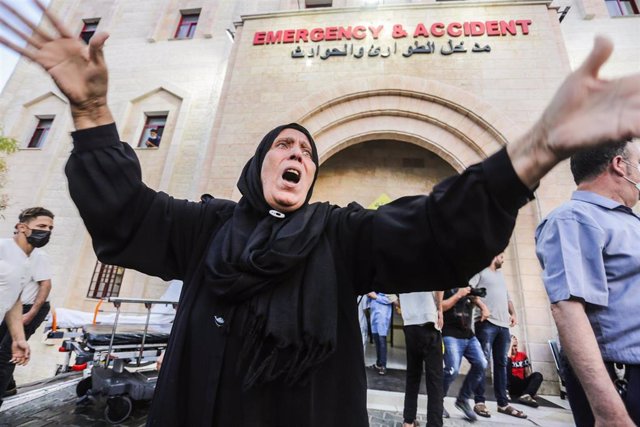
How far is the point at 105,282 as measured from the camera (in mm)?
8836

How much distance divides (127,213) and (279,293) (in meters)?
0.66

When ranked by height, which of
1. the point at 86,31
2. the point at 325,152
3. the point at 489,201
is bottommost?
the point at 489,201

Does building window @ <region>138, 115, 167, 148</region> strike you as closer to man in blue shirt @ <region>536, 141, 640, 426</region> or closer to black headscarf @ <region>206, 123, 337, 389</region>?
black headscarf @ <region>206, 123, 337, 389</region>

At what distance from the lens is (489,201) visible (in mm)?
818

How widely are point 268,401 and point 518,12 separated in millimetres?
9962

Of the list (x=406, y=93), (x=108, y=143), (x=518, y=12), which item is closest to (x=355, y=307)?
(x=108, y=143)

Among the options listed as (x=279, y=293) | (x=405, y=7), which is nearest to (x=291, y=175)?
→ (x=279, y=293)

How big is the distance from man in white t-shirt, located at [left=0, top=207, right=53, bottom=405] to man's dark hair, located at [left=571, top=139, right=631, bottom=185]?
15.2 feet

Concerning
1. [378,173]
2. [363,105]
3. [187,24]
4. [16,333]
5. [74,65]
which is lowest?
[16,333]

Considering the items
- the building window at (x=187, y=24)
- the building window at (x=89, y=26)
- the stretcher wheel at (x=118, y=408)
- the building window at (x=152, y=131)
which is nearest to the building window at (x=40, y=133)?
the building window at (x=152, y=131)

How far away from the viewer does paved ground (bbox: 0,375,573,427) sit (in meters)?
3.24

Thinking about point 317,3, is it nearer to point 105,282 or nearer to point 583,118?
point 105,282

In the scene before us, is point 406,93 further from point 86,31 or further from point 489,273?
point 86,31

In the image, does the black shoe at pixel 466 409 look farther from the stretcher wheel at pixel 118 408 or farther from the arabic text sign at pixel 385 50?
the arabic text sign at pixel 385 50
